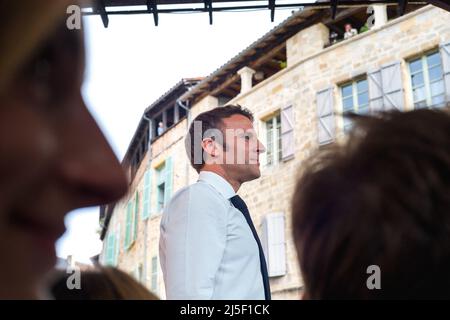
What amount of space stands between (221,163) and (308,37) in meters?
8.48

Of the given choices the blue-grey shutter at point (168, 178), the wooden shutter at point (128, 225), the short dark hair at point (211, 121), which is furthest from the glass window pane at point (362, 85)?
the wooden shutter at point (128, 225)

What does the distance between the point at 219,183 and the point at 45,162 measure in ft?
5.67

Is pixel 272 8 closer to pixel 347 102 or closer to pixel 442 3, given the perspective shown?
pixel 442 3

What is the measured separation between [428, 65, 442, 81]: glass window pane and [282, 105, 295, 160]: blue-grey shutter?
2.54 metres

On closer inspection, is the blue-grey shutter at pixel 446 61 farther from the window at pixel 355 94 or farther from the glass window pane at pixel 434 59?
the window at pixel 355 94

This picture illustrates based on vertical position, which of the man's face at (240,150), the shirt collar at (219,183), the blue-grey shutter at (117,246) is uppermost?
the blue-grey shutter at (117,246)

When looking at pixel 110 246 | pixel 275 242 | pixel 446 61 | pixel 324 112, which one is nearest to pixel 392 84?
pixel 446 61

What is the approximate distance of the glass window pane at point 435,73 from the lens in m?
8.16

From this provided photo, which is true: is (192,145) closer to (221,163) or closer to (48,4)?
(221,163)

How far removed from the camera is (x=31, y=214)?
24cm

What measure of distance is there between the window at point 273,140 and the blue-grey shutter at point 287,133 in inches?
11.1

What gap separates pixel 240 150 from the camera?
2127 millimetres

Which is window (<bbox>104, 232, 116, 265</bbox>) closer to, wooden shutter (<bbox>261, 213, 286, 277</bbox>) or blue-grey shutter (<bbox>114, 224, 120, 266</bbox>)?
blue-grey shutter (<bbox>114, 224, 120, 266</bbox>)
